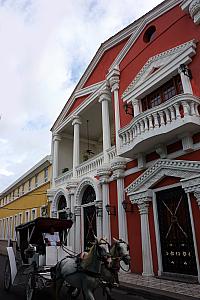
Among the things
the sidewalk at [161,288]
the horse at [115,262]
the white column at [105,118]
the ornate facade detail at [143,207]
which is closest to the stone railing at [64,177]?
the white column at [105,118]

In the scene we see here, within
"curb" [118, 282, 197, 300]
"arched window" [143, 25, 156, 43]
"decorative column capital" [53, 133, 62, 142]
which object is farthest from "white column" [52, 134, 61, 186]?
"curb" [118, 282, 197, 300]

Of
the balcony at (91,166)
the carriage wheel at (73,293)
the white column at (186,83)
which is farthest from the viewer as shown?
the balcony at (91,166)

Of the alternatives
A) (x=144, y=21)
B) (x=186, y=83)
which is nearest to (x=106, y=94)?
(x=144, y=21)

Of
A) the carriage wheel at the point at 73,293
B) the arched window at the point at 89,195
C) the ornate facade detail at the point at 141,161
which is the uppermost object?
the ornate facade detail at the point at 141,161

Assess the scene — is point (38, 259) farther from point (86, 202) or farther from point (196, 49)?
point (196, 49)

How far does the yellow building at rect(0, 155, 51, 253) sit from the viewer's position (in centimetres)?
1889

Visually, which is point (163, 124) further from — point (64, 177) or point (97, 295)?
point (64, 177)

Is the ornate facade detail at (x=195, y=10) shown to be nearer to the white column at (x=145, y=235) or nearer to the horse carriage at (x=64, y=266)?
the white column at (x=145, y=235)

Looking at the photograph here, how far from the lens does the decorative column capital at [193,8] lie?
811cm

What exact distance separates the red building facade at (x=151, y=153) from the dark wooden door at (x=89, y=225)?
0.05m

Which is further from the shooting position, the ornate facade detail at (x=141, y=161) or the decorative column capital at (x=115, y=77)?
the decorative column capital at (x=115, y=77)

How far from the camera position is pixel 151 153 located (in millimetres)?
8891

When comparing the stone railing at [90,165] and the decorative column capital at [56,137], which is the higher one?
the decorative column capital at [56,137]

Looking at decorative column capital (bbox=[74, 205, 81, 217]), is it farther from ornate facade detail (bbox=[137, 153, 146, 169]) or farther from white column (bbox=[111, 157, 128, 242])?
ornate facade detail (bbox=[137, 153, 146, 169])
